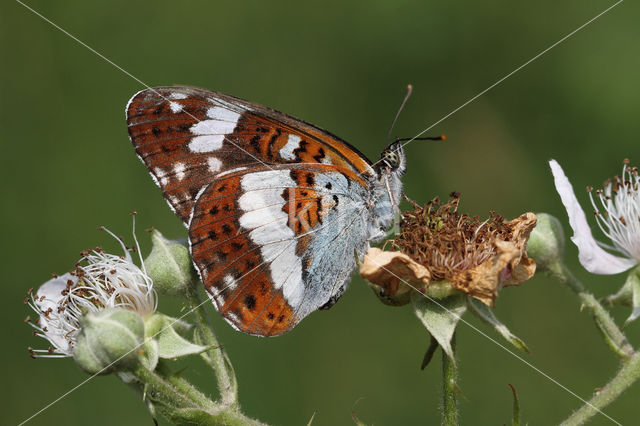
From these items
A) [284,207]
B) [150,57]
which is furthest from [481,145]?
[284,207]

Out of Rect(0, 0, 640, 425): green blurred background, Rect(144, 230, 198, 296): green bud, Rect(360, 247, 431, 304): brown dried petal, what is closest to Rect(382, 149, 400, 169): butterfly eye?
Rect(360, 247, 431, 304): brown dried petal

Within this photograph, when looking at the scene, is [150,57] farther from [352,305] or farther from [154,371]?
[154,371]

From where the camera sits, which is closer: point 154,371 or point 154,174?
point 154,371

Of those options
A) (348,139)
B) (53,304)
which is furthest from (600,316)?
(348,139)

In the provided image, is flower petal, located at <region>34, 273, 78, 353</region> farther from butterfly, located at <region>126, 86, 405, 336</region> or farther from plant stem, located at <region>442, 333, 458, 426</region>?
plant stem, located at <region>442, 333, 458, 426</region>

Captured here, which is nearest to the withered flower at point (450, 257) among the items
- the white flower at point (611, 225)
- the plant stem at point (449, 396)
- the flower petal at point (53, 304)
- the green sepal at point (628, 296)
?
the white flower at point (611, 225)

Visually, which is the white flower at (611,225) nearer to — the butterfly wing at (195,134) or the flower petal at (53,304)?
the butterfly wing at (195,134)
